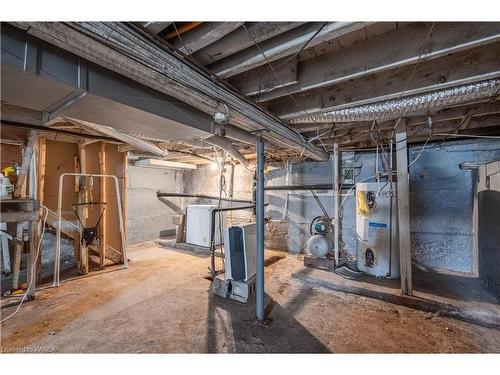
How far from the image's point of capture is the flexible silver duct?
1688 millimetres

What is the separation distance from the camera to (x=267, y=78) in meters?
1.87

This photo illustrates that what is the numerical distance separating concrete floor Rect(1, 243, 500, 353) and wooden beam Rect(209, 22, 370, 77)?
6.79 ft

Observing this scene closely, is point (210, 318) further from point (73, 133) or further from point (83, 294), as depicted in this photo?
point (73, 133)

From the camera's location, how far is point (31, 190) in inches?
109

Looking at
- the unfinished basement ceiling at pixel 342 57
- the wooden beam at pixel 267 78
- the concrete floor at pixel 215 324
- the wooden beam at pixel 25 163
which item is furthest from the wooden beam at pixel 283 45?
the wooden beam at pixel 25 163

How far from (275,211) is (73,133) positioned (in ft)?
11.7

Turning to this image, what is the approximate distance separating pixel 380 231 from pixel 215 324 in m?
2.36

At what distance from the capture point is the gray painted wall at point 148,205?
526 cm

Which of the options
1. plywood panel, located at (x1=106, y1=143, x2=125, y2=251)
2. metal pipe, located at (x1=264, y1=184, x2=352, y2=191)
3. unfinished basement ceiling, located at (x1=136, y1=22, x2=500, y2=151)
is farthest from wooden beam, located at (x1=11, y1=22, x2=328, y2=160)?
plywood panel, located at (x1=106, y1=143, x2=125, y2=251)

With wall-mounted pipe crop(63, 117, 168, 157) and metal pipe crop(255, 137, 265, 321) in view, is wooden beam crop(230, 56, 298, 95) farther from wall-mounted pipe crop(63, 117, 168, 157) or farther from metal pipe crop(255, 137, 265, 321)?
wall-mounted pipe crop(63, 117, 168, 157)

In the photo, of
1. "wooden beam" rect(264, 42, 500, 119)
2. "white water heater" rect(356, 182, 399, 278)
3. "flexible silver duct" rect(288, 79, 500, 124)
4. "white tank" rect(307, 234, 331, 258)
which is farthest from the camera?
"white tank" rect(307, 234, 331, 258)

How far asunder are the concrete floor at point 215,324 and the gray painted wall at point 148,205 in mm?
2299

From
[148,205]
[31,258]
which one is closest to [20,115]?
[31,258]

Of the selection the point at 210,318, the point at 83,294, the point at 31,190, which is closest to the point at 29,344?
the point at 83,294
